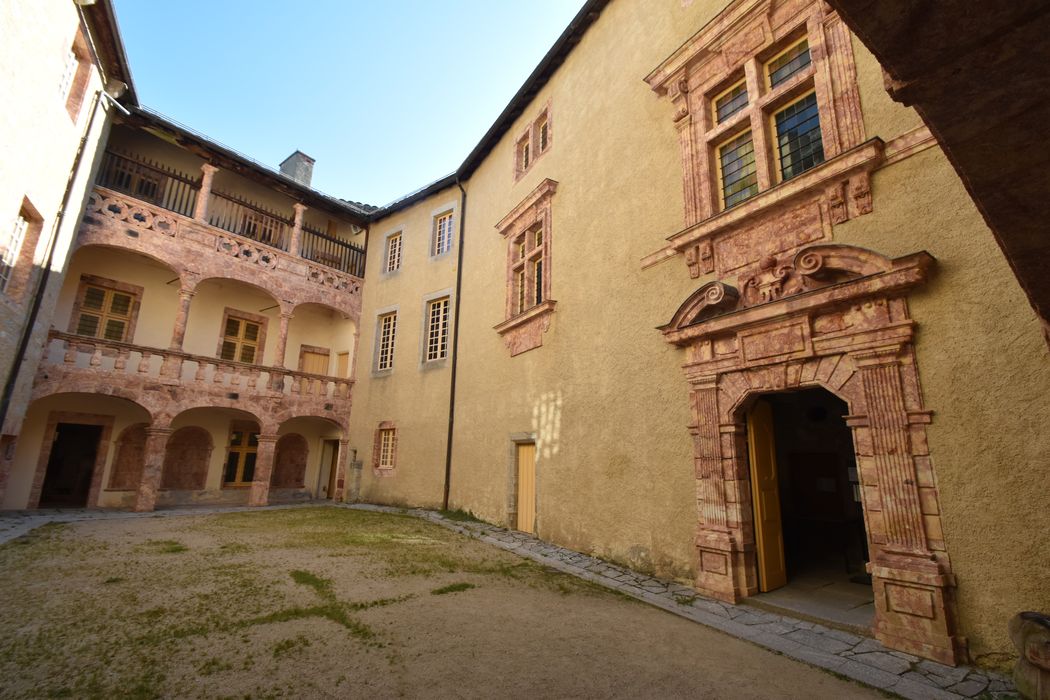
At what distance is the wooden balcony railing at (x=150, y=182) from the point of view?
11.4 metres

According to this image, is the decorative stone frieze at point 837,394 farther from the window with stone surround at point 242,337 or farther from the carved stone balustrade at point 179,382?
the window with stone surround at point 242,337

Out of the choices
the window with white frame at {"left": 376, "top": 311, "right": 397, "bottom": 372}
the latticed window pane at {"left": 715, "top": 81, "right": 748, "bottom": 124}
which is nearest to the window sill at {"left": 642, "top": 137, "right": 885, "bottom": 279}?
the latticed window pane at {"left": 715, "top": 81, "right": 748, "bottom": 124}

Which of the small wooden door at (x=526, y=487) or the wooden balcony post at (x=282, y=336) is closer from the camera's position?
the small wooden door at (x=526, y=487)

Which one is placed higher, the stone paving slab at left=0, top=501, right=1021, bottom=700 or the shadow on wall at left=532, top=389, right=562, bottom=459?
the shadow on wall at left=532, top=389, right=562, bottom=459

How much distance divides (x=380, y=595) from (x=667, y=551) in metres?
3.40

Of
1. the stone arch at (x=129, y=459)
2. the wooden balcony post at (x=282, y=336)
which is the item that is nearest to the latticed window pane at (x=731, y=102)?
the wooden balcony post at (x=282, y=336)

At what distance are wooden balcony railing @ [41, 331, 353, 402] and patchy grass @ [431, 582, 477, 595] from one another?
32.1ft

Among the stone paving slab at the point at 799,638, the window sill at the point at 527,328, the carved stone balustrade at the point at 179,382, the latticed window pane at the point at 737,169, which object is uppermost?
the latticed window pane at the point at 737,169

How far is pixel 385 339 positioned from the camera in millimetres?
14586

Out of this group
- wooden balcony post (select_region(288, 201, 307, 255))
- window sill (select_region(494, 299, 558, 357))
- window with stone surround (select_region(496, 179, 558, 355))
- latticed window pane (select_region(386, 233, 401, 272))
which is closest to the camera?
window sill (select_region(494, 299, 558, 357))

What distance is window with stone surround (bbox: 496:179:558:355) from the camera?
9180 millimetres

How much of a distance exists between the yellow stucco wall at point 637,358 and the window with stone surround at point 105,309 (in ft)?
19.8

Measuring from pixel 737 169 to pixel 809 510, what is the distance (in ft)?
17.7

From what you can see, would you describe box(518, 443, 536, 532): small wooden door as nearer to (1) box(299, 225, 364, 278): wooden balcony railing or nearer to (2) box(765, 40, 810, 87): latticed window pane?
(2) box(765, 40, 810, 87): latticed window pane
